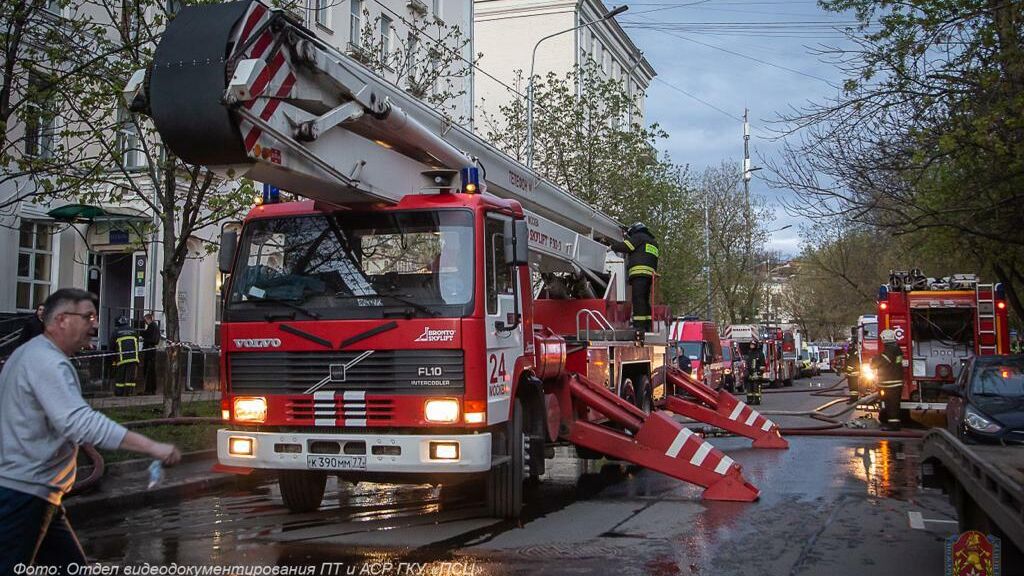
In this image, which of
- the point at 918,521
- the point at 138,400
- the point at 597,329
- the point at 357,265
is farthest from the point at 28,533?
the point at 138,400

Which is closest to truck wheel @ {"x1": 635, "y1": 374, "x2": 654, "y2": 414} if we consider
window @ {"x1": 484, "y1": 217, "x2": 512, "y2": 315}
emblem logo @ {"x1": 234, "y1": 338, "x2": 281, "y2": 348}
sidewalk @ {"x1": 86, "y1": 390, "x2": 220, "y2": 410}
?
window @ {"x1": 484, "y1": 217, "x2": 512, "y2": 315}

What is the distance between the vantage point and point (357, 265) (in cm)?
812

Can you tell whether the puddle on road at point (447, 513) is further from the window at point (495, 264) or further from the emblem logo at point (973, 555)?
the window at point (495, 264)

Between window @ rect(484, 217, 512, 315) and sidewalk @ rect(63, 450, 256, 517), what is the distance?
4.01 meters

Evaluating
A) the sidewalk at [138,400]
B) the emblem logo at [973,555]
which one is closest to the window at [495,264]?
the emblem logo at [973,555]

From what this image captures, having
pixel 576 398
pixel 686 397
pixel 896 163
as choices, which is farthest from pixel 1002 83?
pixel 576 398

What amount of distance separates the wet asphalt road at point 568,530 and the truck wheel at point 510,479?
161mm

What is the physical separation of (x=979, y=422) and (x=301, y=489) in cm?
791

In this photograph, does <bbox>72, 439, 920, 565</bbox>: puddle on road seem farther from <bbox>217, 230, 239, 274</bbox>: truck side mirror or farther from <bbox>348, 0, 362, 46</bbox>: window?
<bbox>348, 0, 362, 46</bbox>: window

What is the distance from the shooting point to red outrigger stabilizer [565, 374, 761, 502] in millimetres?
9656

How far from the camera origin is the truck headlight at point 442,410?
25.0 feet

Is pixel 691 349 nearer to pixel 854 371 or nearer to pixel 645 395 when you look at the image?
pixel 854 371

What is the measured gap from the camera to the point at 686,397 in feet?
50.3

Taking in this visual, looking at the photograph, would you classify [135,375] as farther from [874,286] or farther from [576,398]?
[874,286]
